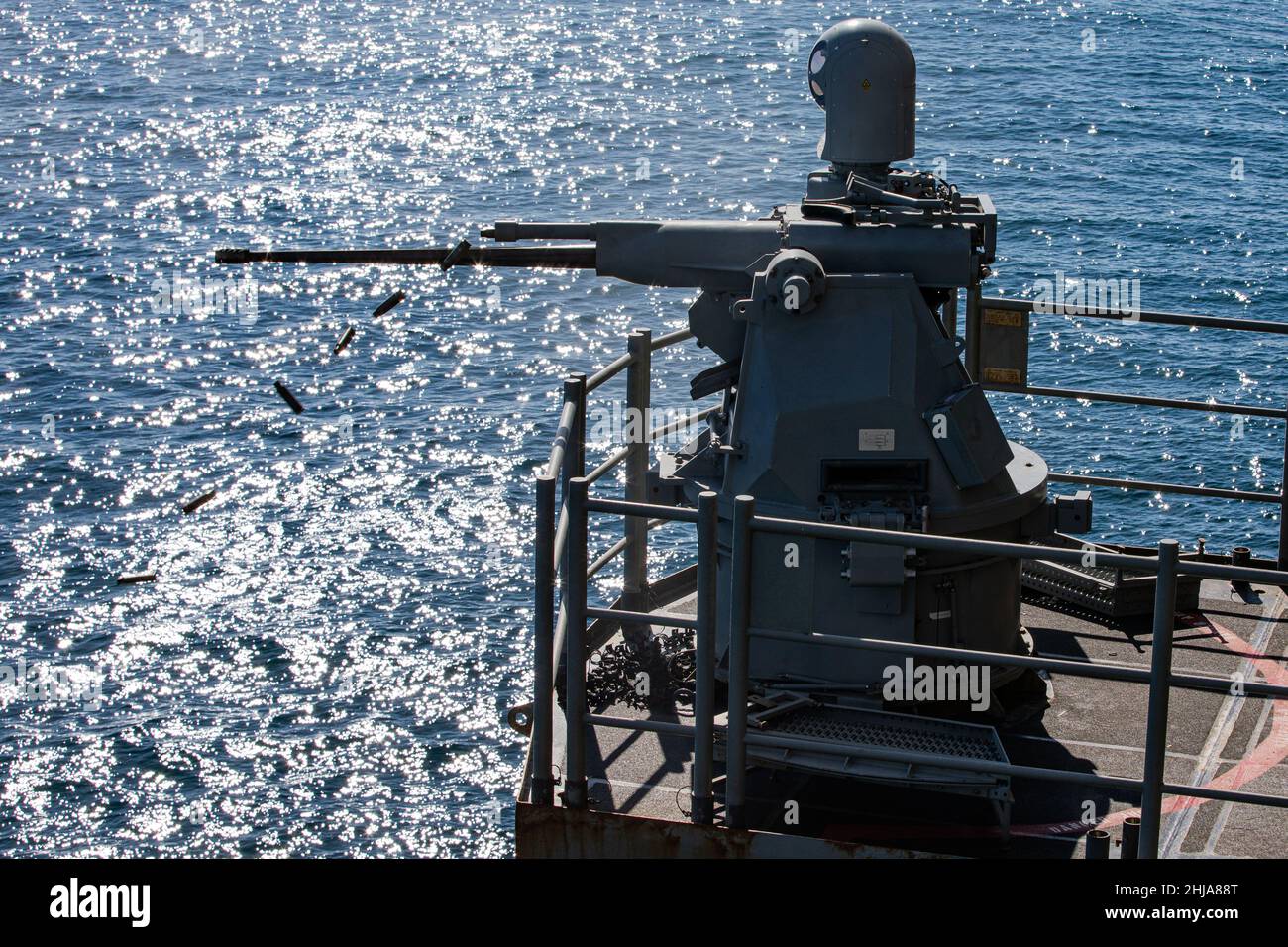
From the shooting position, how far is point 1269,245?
4984cm

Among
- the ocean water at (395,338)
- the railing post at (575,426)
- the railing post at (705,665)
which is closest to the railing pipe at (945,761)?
the railing post at (705,665)

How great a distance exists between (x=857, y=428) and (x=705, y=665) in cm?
263

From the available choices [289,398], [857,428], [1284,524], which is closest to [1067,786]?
[857,428]

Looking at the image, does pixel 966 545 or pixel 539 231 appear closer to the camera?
pixel 966 545

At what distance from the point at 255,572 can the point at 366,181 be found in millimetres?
30031

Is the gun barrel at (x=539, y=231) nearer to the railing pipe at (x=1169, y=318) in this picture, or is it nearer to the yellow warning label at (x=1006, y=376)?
the railing pipe at (x=1169, y=318)

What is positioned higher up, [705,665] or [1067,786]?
[705,665]

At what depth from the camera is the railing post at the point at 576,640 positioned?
9.80 m

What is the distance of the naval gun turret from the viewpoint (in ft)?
38.5

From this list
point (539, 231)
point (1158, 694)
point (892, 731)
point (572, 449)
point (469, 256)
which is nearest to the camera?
point (1158, 694)

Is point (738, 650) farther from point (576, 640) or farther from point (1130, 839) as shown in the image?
point (1130, 839)

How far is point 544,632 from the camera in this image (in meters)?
9.90

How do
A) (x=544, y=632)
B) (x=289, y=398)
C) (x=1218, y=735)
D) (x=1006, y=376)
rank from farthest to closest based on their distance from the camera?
(x=289, y=398)
(x=1006, y=376)
(x=1218, y=735)
(x=544, y=632)
